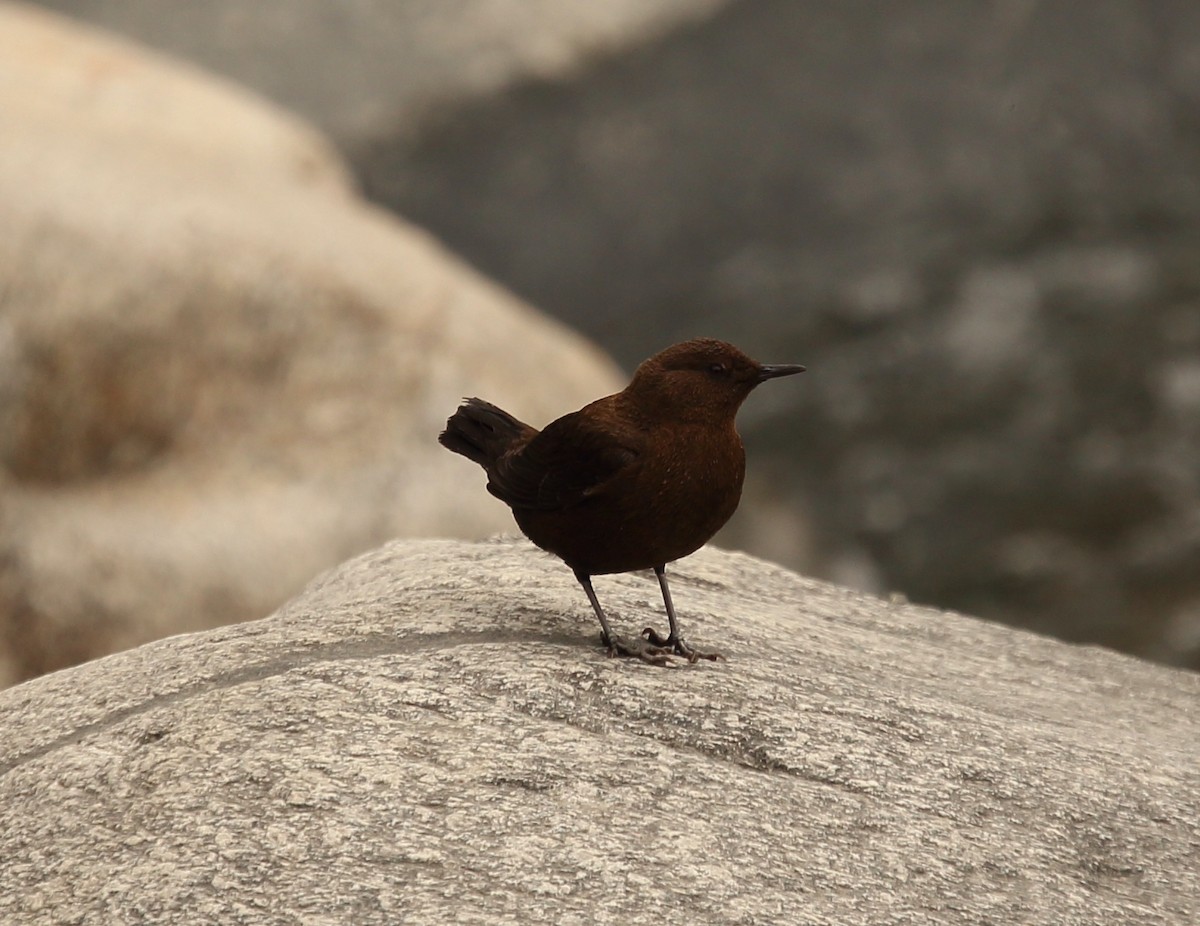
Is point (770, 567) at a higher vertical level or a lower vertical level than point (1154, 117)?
lower

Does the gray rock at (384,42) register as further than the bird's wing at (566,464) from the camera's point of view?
Yes

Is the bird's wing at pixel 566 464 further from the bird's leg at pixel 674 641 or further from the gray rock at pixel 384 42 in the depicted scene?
the gray rock at pixel 384 42

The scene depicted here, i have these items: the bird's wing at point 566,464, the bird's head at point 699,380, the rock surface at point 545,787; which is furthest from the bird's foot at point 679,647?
the bird's head at point 699,380

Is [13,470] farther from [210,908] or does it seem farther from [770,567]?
[210,908]

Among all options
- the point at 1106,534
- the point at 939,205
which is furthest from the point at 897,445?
the point at 939,205

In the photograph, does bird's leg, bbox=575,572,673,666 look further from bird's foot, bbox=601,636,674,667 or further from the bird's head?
the bird's head

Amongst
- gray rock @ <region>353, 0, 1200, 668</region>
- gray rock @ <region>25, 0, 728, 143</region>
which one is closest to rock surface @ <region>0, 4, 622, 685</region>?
gray rock @ <region>353, 0, 1200, 668</region>

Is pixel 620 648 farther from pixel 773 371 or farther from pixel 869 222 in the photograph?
pixel 869 222
